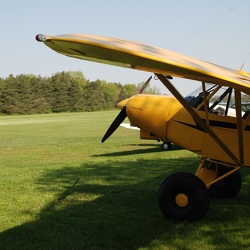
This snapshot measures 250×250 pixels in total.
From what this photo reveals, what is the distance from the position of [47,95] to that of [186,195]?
76.8m

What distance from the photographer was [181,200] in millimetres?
4641

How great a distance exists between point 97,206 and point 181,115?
1805 mm

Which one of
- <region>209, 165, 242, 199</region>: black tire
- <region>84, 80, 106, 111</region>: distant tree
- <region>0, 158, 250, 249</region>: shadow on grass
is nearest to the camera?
<region>0, 158, 250, 249</region>: shadow on grass

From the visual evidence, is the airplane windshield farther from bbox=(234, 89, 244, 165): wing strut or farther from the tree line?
the tree line

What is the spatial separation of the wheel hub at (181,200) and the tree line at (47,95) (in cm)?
6800

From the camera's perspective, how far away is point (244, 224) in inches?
178

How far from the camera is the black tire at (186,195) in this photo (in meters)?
4.55

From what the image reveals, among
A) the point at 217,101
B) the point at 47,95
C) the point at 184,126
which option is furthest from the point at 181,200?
the point at 47,95

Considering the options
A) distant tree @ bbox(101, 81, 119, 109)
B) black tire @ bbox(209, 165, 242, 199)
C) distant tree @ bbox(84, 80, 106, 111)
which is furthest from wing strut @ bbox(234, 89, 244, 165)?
distant tree @ bbox(101, 81, 119, 109)

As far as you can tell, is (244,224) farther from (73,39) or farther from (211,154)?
(73,39)

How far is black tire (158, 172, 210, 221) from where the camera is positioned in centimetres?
455

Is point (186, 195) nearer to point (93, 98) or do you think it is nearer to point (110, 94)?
point (93, 98)

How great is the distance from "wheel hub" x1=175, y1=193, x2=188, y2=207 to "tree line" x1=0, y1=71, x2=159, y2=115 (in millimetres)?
67997

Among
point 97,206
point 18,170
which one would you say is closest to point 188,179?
point 97,206
